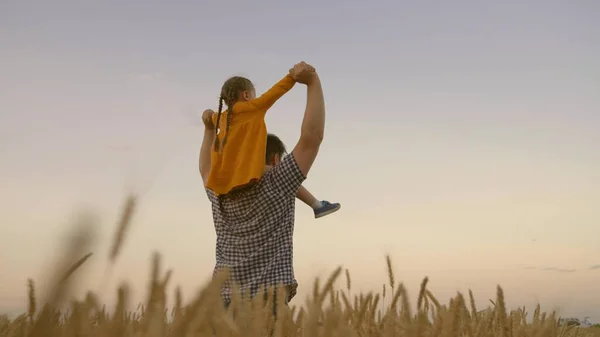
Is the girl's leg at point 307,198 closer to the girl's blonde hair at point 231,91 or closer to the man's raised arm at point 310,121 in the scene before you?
the girl's blonde hair at point 231,91

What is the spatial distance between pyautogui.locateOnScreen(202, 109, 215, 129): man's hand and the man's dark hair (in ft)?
1.26

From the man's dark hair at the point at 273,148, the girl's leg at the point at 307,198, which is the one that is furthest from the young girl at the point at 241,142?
the girl's leg at the point at 307,198

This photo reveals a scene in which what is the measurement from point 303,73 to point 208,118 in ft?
2.93

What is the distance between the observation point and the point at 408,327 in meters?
0.79

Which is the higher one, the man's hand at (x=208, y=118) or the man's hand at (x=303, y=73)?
the man's hand at (x=303, y=73)

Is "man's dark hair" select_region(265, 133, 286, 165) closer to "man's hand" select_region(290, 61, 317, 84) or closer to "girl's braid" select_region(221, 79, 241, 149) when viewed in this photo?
"girl's braid" select_region(221, 79, 241, 149)

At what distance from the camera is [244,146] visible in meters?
3.15

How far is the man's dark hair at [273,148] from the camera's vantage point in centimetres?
350

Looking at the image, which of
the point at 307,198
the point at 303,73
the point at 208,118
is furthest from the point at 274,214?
the point at 307,198

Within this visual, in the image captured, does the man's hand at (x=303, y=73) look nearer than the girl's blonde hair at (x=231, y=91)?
Yes

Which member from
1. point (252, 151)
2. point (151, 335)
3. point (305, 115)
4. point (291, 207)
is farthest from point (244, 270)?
point (151, 335)

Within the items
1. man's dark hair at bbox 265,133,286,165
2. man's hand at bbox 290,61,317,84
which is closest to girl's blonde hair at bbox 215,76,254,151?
man's dark hair at bbox 265,133,286,165

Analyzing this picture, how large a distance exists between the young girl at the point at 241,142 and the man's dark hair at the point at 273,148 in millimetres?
298

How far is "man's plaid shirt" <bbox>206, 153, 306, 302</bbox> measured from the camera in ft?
9.93
